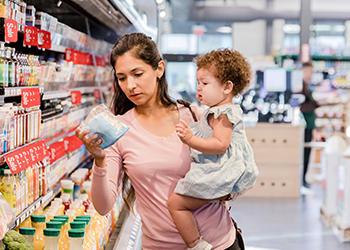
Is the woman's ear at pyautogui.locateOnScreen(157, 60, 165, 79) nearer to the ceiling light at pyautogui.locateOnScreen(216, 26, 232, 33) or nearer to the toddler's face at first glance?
the toddler's face

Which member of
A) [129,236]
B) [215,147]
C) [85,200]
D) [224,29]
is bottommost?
[129,236]

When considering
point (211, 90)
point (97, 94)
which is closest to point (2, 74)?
point (211, 90)

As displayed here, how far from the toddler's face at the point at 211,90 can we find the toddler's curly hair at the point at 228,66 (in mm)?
19

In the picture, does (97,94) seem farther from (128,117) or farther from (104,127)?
(104,127)

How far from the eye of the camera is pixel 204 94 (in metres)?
1.72

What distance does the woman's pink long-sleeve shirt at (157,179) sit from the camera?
1.54 meters

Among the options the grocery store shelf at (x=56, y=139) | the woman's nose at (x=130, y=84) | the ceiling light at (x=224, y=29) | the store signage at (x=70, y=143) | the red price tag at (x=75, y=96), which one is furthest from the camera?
the ceiling light at (x=224, y=29)

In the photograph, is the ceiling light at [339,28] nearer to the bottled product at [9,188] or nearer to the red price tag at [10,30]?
the red price tag at [10,30]

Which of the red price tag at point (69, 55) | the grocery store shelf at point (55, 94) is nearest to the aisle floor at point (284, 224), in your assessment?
the grocery store shelf at point (55, 94)

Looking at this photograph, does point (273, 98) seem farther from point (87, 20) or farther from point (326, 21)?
point (326, 21)

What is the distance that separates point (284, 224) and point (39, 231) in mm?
3670

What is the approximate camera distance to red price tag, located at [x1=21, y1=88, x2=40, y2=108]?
180cm

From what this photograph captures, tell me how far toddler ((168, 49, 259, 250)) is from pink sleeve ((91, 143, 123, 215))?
0.23m

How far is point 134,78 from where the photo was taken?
1.53 meters
